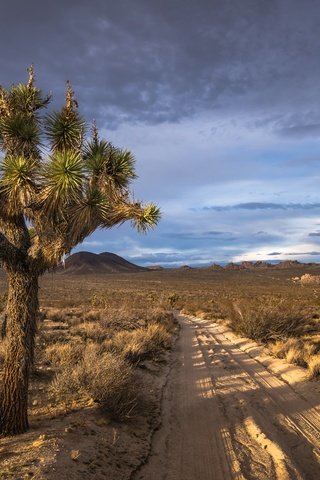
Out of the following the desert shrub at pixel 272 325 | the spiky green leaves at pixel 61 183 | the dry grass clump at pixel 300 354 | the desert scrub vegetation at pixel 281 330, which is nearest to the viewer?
the spiky green leaves at pixel 61 183

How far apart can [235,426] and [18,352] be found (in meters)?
3.86

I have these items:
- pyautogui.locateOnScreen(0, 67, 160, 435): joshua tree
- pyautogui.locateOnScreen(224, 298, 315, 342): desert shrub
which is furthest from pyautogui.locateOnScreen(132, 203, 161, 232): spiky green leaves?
pyautogui.locateOnScreen(224, 298, 315, 342): desert shrub

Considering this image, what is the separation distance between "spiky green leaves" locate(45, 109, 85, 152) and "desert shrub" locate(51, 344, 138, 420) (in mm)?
4134

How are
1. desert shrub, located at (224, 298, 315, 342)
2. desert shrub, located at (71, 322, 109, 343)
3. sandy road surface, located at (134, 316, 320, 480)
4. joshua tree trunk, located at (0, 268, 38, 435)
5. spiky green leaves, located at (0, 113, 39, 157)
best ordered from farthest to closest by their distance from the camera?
desert shrub, located at (224, 298, 315, 342) < desert shrub, located at (71, 322, 109, 343) < spiky green leaves, located at (0, 113, 39, 157) < joshua tree trunk, located at (0, 268, 38, 435) < sandy road surface, located at (134, 316, 320, 480)

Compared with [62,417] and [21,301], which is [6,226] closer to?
[21,301]

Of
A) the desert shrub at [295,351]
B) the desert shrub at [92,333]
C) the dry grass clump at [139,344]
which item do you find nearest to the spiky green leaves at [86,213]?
the dry grass clump at [139,344]

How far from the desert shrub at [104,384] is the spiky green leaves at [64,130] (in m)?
4.13

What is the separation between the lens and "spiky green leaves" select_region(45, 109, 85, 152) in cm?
793

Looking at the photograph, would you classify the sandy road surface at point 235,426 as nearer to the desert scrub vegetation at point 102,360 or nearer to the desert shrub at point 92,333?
the desert scrub vegetation at point 102,360

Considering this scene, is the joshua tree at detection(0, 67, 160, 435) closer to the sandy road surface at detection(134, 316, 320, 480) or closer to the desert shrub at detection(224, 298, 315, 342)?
the sandy road surface at detection(134, 316, 320, 480)

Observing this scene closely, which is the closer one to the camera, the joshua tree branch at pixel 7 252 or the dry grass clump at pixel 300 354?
the joshua tree branch at pixel 7 252

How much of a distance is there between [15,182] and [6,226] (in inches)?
34.3

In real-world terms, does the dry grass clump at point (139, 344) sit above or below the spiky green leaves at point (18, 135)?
below

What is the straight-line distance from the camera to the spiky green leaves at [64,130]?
A: 793cm
